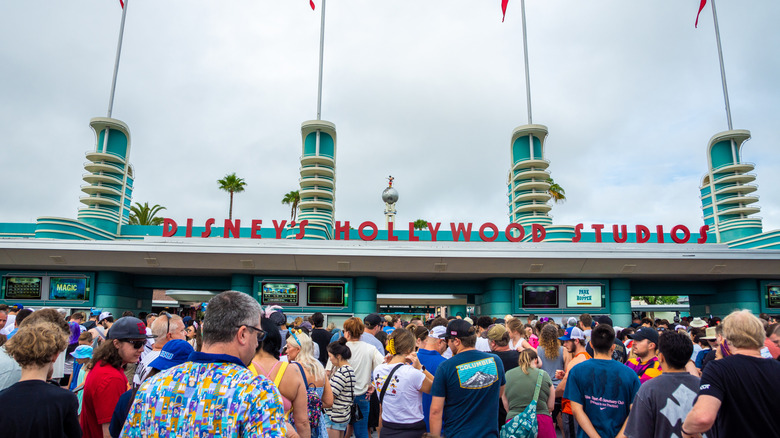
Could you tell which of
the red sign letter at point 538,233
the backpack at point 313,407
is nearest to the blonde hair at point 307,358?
the backpack at point 313,407

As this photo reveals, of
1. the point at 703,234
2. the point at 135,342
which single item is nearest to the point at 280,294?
the point at 135,342

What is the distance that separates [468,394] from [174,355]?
2982mm

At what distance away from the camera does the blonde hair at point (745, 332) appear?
12.9ft

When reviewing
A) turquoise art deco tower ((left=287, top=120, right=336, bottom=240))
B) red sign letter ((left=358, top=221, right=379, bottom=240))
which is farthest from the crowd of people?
turquoise art deco tower ((left=287, top=120, right=336, bottom=240))

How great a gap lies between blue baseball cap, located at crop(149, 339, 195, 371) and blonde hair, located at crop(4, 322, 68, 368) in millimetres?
688

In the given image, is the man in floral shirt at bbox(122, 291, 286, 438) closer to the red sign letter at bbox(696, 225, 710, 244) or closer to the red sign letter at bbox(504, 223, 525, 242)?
the red sign letter at bbox(504, 223, 525, 242)

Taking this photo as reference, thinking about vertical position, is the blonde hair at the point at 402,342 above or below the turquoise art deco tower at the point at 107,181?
below

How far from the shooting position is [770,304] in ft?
88.1

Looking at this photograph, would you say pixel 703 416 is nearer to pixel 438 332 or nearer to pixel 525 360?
pixel 525 360

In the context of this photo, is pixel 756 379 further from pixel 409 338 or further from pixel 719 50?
pixel 719 50

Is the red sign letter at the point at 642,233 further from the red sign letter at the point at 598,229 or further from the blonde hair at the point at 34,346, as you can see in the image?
the blonde hair at the point at 34,346

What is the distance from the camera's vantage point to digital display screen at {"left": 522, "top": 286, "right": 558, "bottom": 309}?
86.5 ft

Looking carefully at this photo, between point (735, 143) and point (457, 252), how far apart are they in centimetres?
2128

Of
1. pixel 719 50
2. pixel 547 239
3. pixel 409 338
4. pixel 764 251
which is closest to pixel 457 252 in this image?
pixel 547 239
